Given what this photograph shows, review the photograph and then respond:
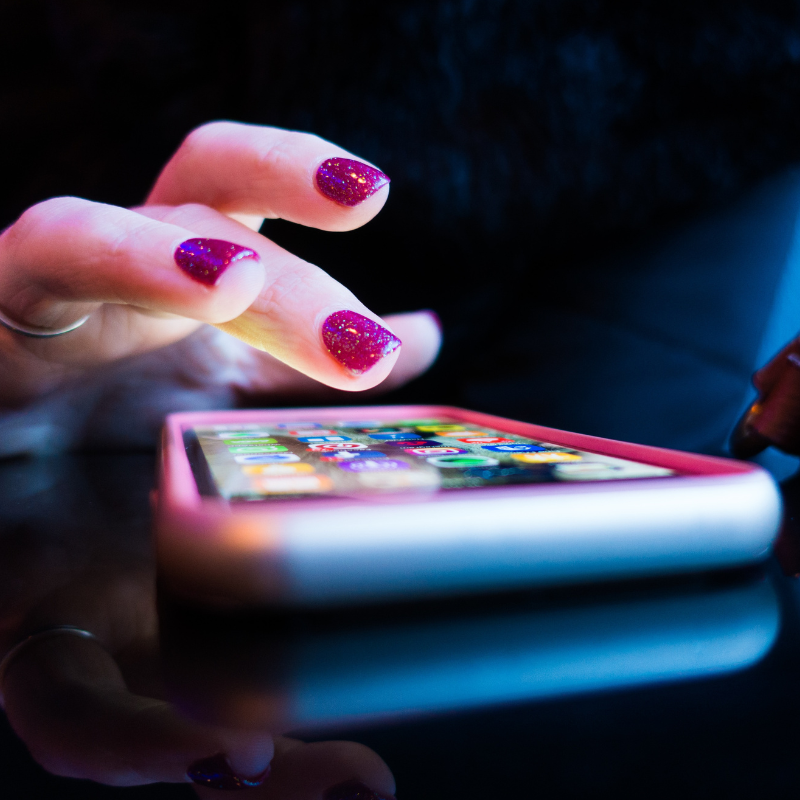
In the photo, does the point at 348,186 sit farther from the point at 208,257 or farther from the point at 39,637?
the point at 39,637

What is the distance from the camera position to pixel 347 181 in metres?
0.33

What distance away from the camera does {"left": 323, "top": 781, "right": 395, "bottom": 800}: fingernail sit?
0.12 metres

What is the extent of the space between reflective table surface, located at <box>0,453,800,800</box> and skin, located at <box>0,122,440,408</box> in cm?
12

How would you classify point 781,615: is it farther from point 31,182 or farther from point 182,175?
point 31,182

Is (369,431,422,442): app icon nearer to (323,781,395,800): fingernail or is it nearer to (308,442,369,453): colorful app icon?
(308,442,369,453): colorful app icon

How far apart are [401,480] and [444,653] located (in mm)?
73

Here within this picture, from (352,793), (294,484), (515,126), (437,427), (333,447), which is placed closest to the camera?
(352,793)

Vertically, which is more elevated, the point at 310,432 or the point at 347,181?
the point at 347,181

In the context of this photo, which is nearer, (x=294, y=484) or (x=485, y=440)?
(x=294, y=484)

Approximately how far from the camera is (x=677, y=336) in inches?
24.5

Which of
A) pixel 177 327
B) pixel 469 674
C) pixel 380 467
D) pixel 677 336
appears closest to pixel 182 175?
pixel 177 327

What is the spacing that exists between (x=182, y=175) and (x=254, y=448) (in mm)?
195

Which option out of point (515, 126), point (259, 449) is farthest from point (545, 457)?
point (515, 126)

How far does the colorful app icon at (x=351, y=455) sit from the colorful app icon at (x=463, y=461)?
27mm
